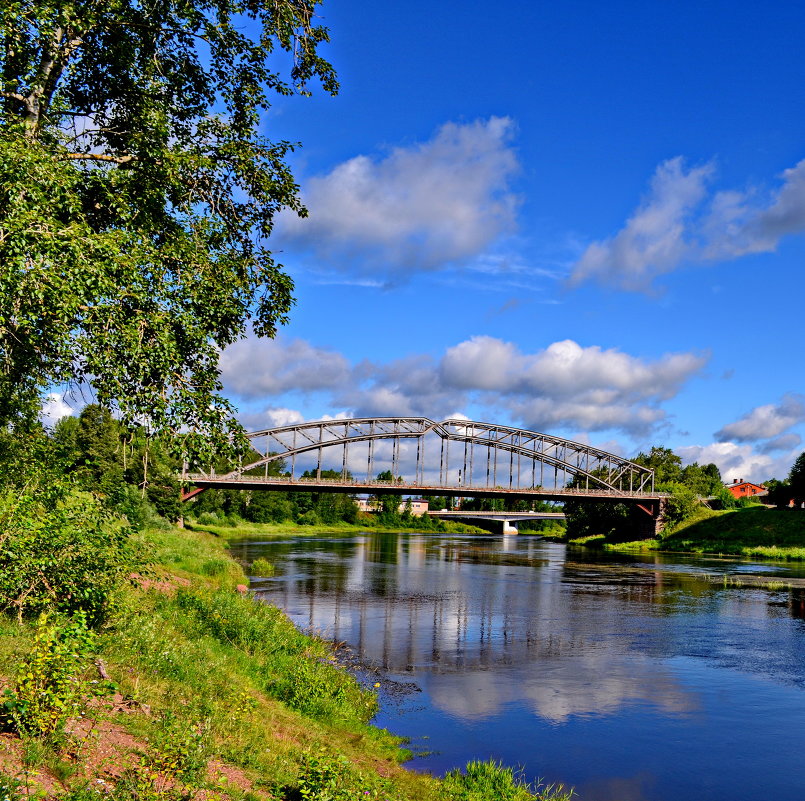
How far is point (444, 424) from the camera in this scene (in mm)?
97062

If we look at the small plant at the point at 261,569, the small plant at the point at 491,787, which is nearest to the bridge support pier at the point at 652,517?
the small plant at the point at 261,569

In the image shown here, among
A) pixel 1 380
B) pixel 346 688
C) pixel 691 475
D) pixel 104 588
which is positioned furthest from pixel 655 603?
pixel 691 475

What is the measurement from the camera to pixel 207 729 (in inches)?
340

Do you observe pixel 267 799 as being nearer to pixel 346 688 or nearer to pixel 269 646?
pixel 346 688

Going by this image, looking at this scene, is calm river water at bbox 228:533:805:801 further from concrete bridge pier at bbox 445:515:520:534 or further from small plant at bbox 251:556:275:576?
concrete bridge pier at bbox 445:515:520:534

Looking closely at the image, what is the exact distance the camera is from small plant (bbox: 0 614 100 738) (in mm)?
7191

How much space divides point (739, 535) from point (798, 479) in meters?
13.9

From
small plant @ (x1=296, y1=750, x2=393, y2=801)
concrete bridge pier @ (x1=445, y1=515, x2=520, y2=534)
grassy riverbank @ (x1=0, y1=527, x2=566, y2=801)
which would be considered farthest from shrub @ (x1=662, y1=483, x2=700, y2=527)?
concrete bridge pier @ (x1=445, y1=515, x2=520, y2=534)

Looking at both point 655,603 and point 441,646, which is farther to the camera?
point 655,603

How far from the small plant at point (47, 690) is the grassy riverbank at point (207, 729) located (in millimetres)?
78

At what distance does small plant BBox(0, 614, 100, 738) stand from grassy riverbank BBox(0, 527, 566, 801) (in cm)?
8

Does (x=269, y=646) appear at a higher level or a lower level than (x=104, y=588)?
lower

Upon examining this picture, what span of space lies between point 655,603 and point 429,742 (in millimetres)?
23216

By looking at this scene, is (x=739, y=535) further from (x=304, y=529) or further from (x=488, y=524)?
(x=488, y=524)
